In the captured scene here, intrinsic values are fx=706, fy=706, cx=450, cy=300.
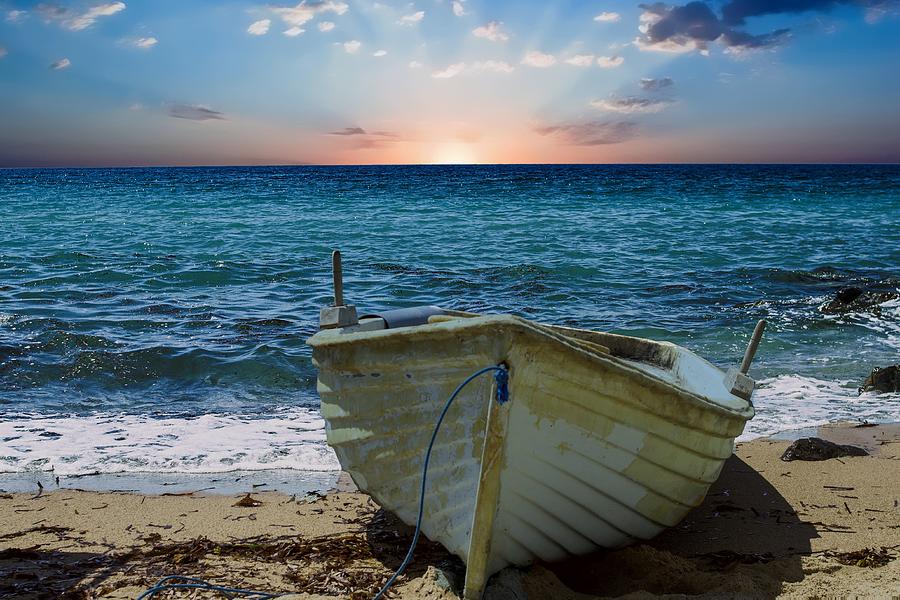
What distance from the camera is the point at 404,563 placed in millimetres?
3531

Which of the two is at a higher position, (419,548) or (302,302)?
(302,302)

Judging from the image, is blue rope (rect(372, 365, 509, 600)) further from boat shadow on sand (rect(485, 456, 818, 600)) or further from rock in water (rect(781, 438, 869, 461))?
rock in water (rect(781, 438, 869, 461))

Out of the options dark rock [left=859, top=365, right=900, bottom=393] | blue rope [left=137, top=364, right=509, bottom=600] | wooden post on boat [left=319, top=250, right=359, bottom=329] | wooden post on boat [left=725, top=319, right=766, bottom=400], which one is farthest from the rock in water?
wooden post on boat [left=319, top=250, right=359, bottom=329]

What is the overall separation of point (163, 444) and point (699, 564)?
470cm

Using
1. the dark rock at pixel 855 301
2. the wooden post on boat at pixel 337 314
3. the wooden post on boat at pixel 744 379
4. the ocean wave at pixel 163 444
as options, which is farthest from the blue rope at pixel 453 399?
the dark rock at pixel 855 301

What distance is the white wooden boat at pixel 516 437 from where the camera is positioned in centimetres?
322

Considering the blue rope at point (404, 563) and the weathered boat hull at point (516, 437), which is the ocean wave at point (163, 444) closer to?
the blue rope at point (404, 563)

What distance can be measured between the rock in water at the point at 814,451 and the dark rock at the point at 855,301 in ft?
23.5

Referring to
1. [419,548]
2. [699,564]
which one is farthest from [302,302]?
[699,564]

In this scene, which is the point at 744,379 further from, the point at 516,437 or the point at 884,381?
the point at 884,381

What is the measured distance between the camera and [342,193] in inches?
1759

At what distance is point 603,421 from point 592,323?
813cm

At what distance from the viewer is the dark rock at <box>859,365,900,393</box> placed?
Result: 785 centimetres

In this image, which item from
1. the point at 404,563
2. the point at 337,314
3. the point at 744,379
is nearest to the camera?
the point at 404,563
